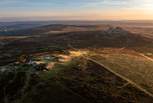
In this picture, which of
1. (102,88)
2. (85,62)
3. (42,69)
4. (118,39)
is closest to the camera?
(102,88)

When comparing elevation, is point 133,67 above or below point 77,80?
below

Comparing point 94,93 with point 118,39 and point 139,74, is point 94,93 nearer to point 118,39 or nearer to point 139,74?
point 139,74

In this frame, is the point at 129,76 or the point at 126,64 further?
the point at 126,64

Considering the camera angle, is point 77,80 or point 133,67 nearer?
point 77,80

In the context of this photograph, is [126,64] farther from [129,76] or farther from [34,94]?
[34,94]

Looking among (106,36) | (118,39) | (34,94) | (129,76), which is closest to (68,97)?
(34,94)

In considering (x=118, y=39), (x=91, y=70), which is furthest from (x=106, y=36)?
(x=91, y=70)

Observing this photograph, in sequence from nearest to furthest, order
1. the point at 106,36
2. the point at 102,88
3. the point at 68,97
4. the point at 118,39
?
the point at 68,97 → the point at 102,88 → the point at 118,39 → the point at 106,36

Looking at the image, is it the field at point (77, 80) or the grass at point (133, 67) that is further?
the grass at point (133, 67)

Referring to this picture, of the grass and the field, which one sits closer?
the field
